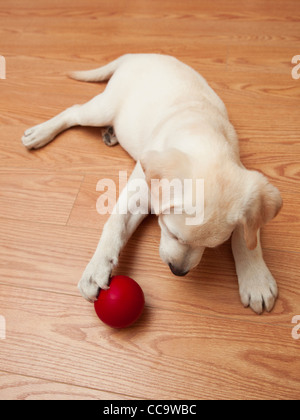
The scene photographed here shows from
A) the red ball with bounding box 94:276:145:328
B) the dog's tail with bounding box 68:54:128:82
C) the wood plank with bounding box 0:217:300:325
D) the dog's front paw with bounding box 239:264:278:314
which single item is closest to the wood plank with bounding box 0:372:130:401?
the red ball with bounding box 94:276:145:328

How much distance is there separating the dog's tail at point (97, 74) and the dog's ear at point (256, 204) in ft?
4.98

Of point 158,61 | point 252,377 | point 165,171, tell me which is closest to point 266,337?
point 252,377

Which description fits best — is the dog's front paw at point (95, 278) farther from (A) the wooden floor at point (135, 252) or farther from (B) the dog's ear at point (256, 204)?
(B) the dog's ear at point (256, 204)

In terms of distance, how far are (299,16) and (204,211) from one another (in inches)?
107

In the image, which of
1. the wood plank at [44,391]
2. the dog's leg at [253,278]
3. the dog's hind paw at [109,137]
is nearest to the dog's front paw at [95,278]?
the wood plank at [44,391]

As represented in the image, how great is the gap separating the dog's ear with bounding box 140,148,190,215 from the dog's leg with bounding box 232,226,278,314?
1.53 ft

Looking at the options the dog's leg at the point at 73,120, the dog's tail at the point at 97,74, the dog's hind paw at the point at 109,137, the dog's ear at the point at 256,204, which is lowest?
the dog's hind paw at the point at 109,137

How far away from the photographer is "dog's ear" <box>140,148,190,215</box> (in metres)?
1.30

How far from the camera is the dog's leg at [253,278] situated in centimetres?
165

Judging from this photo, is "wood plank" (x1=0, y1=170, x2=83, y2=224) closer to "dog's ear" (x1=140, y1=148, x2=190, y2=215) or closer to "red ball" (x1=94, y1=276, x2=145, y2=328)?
"red ball" (x1=94, y1=276, x2=145, y2=328)

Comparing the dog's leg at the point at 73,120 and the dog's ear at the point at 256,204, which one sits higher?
the dog's ear at the point at 256,204

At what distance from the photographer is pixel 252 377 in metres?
1.52

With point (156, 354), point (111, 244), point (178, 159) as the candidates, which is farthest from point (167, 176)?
point (156, 354)
